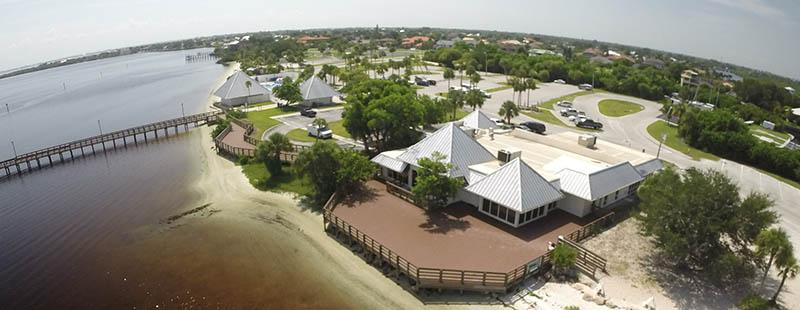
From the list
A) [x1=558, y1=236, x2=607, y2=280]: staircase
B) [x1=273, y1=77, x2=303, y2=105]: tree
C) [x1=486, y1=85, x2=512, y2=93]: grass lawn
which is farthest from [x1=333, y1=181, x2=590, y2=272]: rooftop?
[x1=486, y1=85, x2=512, y2=93]: grass lawn

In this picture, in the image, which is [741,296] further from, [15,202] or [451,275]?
[15,202]

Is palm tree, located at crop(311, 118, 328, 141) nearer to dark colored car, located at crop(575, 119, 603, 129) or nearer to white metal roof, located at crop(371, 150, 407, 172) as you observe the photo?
white metal roof, located at crop(371, 150, 407, 172)

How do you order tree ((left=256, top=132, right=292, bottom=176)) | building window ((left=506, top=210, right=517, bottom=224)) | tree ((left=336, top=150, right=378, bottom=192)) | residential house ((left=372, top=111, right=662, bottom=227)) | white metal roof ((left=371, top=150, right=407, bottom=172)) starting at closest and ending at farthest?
1. building window ((left=506, top=210, right=517, bottom=224))
2. residential house ((left=372, top=111, right=662, bottom=227))
3. tree ((left=336, top=150, right=378, bottom=192))
4. white metal roof ((left=371, top=150, right=407, bottom=172))
5. tree ((left=256, top=132, right=292, bottom=176))

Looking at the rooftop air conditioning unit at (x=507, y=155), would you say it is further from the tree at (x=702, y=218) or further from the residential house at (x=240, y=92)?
the residential house at (x=240, y=92)

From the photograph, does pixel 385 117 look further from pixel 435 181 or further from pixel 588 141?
pixel 588 141

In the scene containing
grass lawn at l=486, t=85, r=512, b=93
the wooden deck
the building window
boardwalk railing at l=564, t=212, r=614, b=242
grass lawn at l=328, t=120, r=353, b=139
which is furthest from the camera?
grass lawn at l=486, t=85, r=512, b=93

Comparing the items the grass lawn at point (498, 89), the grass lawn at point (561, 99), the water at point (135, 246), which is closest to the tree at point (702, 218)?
the water at point (135, 246)

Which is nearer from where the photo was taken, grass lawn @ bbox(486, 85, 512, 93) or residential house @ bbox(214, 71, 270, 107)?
residential house @ bbox(214, 71, 270, 107)
